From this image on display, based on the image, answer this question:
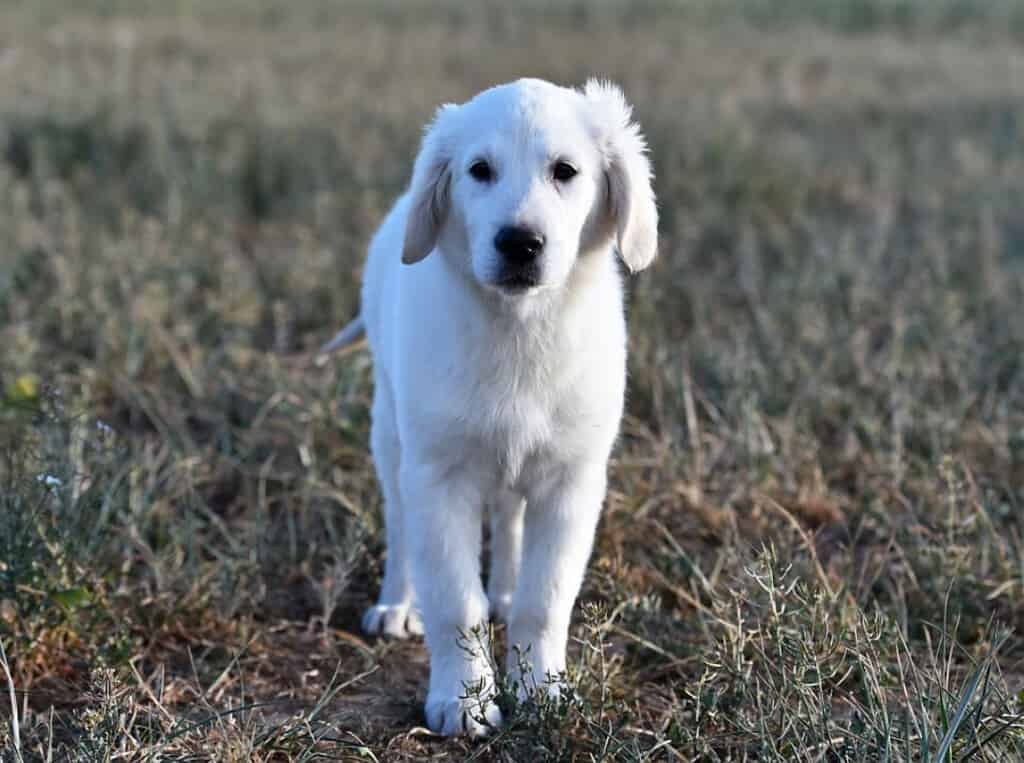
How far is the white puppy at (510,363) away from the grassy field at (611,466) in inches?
8.9

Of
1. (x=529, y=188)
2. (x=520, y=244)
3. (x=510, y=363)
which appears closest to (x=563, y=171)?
(x=529, y=188)

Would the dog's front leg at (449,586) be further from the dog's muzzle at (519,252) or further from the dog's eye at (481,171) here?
the dog's eye at (481,171)

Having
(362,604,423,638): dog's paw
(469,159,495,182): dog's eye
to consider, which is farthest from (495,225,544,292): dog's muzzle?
(362,604,423,638): dog's paw

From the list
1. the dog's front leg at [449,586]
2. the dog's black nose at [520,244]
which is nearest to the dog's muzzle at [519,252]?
the dog's black nose at [520,244]

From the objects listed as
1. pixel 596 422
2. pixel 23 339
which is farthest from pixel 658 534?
pixel 23 339

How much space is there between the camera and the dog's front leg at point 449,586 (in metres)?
2.99

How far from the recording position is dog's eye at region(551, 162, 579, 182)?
116 inches

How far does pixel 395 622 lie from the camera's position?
3.60 meters

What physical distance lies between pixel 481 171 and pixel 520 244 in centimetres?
27

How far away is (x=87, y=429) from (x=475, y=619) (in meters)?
1.51

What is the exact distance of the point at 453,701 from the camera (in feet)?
9.84

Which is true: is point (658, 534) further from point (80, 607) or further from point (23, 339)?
point (23, 339)

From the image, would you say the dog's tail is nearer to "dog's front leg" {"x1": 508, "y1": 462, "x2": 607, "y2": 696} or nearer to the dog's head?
the dog's head

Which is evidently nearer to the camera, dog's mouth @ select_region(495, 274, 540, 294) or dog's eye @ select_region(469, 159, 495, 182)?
dog's mouth @ select_region(495, 274, 540, 294)
